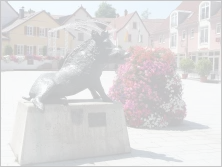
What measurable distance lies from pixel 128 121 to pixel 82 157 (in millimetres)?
2784

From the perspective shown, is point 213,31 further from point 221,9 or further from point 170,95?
point 170,95

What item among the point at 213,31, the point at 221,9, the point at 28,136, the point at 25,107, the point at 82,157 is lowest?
the point at 82,157

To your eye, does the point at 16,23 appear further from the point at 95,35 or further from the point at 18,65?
the point at 95,35

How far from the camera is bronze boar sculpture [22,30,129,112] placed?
4988 mm

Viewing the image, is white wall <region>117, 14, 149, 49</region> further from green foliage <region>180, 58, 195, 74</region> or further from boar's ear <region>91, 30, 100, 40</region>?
boar's ear <region>91, 30, 100, 40</region>

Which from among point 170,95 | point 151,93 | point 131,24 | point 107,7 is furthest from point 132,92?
point 107,7

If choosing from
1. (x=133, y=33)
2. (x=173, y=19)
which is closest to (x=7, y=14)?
(x=133, y=33)

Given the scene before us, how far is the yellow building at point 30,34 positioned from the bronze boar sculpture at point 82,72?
3993 centimetres

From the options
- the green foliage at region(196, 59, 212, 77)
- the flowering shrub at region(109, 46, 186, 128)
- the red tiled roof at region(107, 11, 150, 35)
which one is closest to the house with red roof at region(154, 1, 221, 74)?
the green foliage at region(196, 59, 212, 77)

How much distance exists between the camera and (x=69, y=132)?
4887 mm

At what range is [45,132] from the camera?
4727 millimetres

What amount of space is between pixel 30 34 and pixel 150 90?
40.1m

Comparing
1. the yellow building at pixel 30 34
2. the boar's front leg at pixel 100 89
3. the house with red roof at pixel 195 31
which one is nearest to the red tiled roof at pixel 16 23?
the yellow building at pixel 30 34

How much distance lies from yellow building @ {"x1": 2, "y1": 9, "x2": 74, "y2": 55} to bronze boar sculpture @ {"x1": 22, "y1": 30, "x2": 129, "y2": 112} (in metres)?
39.9
